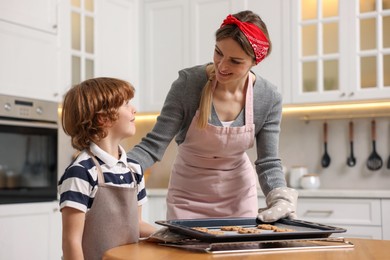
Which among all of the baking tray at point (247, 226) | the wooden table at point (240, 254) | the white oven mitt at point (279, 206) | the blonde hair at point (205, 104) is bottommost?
the wooden table at point (240, 254)

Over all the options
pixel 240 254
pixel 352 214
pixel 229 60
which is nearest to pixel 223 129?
pixel 229 60

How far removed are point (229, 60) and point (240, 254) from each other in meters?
0.77

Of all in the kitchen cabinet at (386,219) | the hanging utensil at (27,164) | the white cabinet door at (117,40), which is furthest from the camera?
the white cabinet door at (117,40)

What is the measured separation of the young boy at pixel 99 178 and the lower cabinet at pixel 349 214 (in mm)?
2128

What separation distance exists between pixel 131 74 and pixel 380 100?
1754mm

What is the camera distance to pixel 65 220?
58.8 inches

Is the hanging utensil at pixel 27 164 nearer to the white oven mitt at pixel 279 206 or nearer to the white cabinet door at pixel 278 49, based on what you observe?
the white cabinet door at pixel 278 49

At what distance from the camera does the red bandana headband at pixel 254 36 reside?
1.94 m

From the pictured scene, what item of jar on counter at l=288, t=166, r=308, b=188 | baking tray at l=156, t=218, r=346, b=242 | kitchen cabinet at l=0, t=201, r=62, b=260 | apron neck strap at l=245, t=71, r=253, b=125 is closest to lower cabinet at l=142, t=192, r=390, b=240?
jar on counter at l=288, t=166, r=308, b=188

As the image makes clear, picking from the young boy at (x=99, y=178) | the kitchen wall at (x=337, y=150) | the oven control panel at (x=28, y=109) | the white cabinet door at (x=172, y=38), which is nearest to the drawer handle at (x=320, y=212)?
the kitchen wall at (x=337, y=150)

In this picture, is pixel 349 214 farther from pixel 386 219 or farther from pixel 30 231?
pixel 30 231

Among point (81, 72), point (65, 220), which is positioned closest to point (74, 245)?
point (65, 220)

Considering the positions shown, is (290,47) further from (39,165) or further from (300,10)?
(39,165)

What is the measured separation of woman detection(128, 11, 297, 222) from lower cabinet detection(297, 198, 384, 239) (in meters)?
1.46
